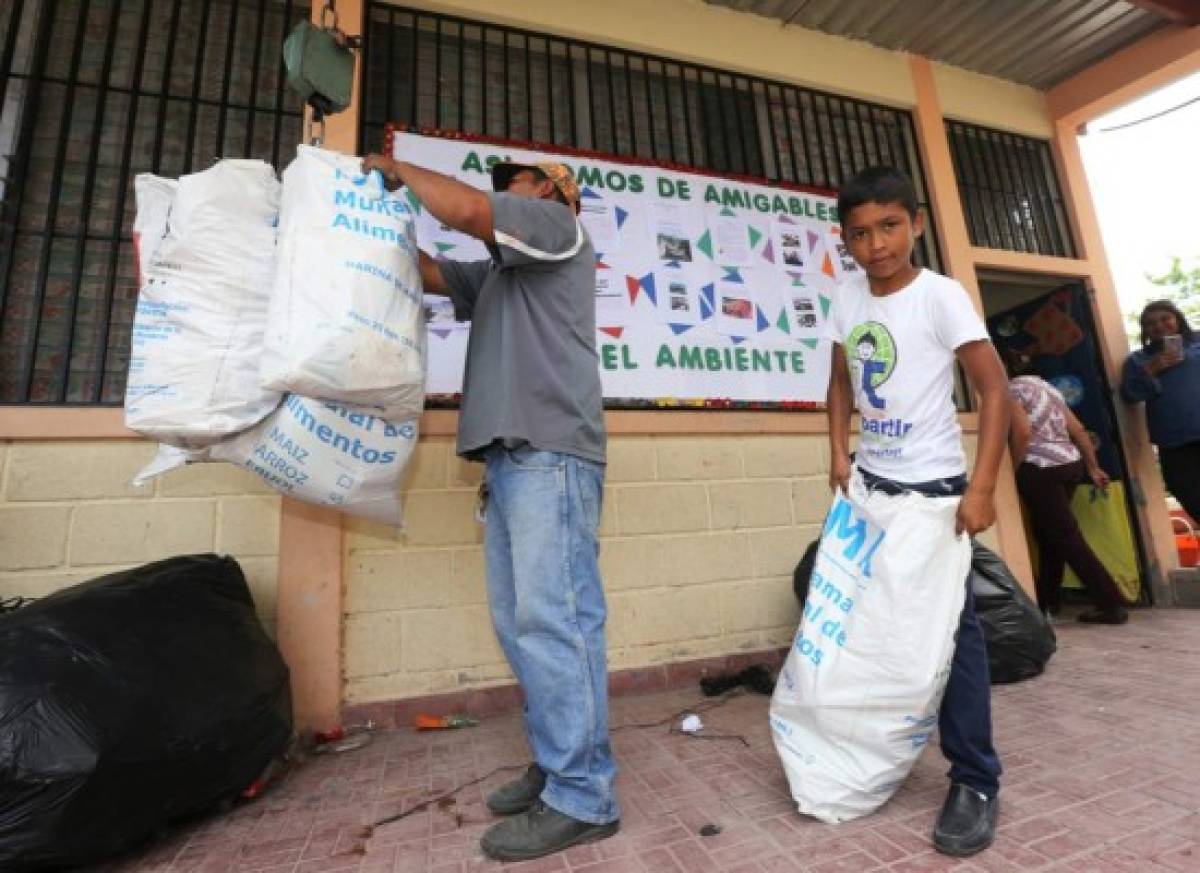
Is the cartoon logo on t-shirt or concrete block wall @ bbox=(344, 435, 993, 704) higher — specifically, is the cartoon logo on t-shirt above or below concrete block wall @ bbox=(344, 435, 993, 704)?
above

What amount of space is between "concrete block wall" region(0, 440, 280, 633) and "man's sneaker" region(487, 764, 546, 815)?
1.25 m

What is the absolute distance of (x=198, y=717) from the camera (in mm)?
1522

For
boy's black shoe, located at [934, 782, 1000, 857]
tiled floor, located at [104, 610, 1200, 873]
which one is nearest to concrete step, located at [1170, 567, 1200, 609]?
tiled floor, located at [104, 610, 1200, 873]

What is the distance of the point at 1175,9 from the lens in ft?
12.2

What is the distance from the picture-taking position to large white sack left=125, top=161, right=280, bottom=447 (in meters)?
1.56

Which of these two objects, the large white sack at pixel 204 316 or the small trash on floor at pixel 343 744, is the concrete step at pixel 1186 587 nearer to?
the small trash on floor at pixel 343 744

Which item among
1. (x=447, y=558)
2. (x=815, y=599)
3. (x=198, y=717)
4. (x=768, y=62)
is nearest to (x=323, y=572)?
(x=447, y=558)

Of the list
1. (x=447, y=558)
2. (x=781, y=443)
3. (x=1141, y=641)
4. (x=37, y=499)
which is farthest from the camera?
(x=781, y=443)

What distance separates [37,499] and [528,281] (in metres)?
2.06

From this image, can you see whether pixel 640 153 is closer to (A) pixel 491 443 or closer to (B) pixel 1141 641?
(A) pixel 491 443

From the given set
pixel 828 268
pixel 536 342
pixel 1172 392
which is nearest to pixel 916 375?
pixel 536 342

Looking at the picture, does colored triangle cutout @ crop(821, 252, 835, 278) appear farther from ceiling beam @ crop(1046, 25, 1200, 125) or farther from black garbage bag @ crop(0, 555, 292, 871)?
black garbage bag @ crop(0, 555, 292, 871)

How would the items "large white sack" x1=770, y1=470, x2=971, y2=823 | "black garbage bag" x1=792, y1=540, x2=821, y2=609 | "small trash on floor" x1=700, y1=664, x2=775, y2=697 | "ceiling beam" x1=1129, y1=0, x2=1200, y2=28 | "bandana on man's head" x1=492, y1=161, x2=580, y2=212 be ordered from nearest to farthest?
"large white sack" x1=770, y1=470, x2=971, y2=823, "bandana on man's head" x1=492, y1=161, x2=580, y2=212, "small trash on floor" x1=700, y1=664, x2=775, y2=697, "black garbage bag" x1=792, y1=540, x2=821, y2=609, "ceiling beam" x1=1129, y1=0, x2=1200, y2=28

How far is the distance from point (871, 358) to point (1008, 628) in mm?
1689
